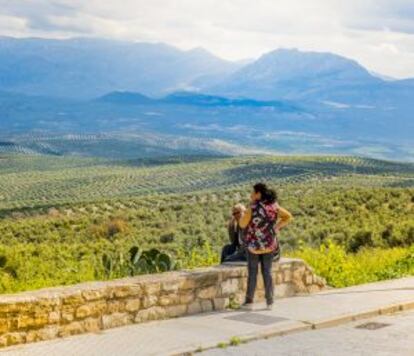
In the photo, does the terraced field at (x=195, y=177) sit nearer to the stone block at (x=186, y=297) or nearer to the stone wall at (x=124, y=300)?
the stone wall at (x=124, y=300)

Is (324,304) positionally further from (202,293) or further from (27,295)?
(27,295)

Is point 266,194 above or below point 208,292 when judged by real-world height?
above

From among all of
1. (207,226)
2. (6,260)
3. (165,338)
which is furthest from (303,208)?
(165,338)

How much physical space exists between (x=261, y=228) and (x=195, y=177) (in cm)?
10403

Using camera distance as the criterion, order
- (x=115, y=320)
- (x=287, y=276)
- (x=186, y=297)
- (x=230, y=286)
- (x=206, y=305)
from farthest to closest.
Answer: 1. (x=287, y=276)
2. (x=230, y=286)
3. (x=206, y=305)
4. (x=186, y=297)
5. (x=115, y=320)

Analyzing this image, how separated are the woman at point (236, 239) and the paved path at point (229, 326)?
0.87 meters

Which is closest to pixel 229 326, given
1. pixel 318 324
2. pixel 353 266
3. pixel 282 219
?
pixel 318 324

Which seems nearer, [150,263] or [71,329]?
[71,329]

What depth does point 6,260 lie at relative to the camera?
17.6 meters

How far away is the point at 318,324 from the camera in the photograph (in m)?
11.0

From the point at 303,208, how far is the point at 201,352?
36.1 metres

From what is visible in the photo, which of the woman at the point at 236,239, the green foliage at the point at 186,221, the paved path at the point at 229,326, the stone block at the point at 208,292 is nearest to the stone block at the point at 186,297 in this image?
the stone block at the point at 208,292

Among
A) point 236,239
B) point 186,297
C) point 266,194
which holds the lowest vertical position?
point 186,297

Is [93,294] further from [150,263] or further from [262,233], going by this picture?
[150,263]
